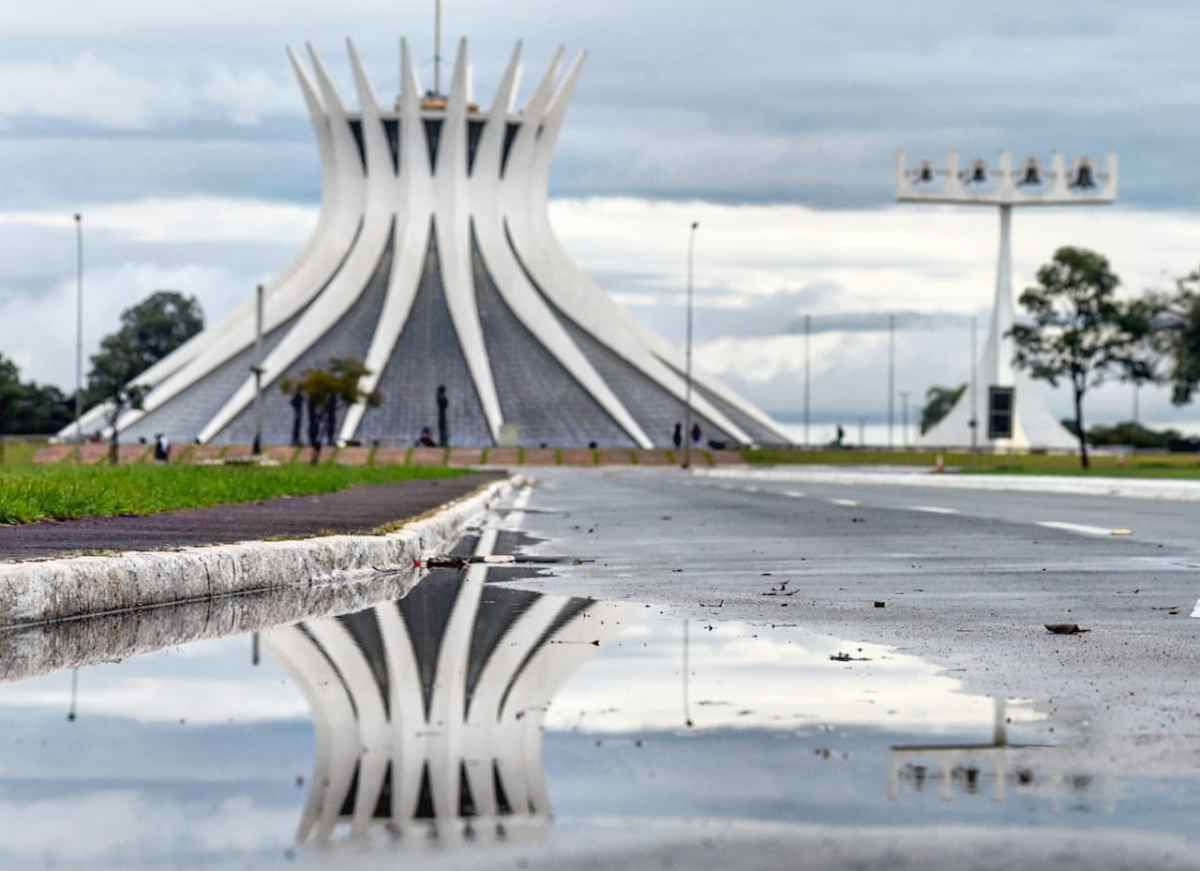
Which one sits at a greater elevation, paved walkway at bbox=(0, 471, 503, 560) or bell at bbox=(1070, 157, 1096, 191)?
bell at bbox=(1070, 157, 1096, 191)

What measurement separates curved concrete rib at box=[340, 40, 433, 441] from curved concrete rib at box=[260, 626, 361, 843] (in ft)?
362

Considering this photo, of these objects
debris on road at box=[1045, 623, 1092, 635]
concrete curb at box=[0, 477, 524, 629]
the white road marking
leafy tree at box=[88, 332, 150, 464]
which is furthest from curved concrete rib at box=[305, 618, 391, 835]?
leafy tree at box=[88, 332, 150, 464]

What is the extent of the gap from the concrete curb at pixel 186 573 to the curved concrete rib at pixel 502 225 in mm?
103552

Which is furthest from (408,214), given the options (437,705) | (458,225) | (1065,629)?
(437,705)

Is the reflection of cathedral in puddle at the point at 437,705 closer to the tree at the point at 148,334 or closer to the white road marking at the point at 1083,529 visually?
the white road marking at the point at 1083,529

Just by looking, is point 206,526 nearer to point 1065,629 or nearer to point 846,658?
point 1065,629

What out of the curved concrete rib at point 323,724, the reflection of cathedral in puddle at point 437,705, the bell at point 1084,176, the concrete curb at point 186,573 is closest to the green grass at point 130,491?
the concrete curb at point 186,573

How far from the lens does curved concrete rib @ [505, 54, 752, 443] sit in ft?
401

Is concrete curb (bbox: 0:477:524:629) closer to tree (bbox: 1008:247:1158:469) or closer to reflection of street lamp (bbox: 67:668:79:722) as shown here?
reflection of street lamp (bbox: 67:668:79:722)

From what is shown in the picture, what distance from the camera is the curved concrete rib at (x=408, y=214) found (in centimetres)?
12106

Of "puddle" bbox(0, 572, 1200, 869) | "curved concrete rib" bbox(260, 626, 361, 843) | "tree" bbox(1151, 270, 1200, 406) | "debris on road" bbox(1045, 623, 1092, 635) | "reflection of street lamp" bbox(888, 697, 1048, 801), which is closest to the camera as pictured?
"puddle" bbox(0, 572, 1200, 869)

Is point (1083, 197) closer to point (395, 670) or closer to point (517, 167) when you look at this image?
point (517, 167)

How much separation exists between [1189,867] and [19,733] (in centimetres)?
347

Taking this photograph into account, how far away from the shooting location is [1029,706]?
7117 mm
